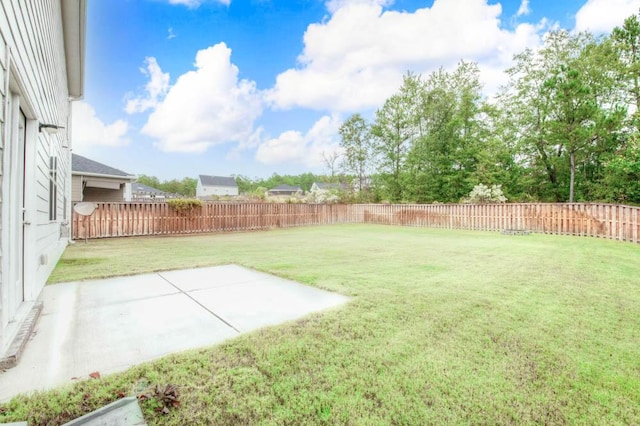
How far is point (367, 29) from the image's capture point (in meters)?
12.9

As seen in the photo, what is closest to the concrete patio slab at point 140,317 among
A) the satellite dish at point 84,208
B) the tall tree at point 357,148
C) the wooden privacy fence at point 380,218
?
the satellite dish at point 84,208

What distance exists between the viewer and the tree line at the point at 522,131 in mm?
14023

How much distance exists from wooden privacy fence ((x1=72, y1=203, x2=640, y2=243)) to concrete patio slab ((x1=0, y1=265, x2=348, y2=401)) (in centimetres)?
745

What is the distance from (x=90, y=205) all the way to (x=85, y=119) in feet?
19.5

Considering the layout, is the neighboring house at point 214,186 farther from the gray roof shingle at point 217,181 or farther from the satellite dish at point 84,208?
the satellite dish at point 84,208

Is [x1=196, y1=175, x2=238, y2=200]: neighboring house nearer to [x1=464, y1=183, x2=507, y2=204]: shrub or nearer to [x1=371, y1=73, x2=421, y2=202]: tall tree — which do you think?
[x1=371, y1=73, x2=421, y2=202]: tall tree

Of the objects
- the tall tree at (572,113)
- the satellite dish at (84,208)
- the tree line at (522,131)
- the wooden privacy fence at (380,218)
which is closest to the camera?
the satellite dish at (84,208)

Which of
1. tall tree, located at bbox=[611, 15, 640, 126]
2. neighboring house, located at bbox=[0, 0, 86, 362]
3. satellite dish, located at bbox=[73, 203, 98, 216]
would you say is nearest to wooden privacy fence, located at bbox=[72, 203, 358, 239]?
satellite dish, located at bbox=[73, 203, 98, 216]

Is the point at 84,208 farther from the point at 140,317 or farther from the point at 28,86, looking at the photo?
the point at 140,317

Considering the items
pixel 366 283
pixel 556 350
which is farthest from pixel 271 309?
pixel 556 350

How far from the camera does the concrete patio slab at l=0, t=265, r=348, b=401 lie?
5.92ft

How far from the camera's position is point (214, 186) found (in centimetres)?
5006

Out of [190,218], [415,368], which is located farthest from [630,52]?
[190,218]

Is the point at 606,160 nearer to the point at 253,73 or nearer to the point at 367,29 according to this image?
the point at 367,29
